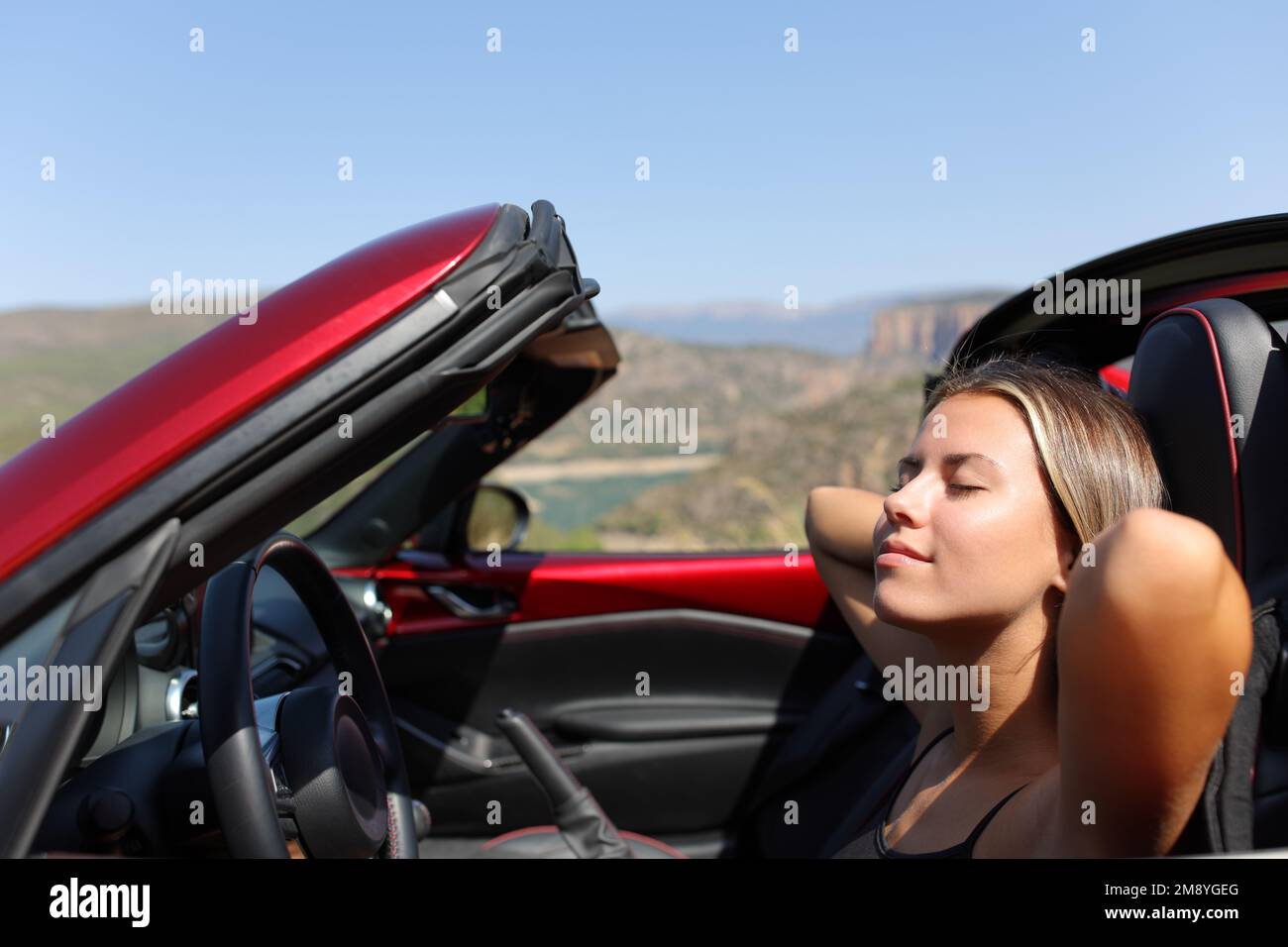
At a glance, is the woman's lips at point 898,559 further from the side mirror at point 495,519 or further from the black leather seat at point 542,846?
the side mirror at point 495,519

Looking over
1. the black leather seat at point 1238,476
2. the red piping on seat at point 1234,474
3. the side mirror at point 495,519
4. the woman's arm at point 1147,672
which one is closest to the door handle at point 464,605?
the side mirror at point 495,519

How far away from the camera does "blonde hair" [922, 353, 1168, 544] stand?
131 cm

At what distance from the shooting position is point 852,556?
78.5 inches

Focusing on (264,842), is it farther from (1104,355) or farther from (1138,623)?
(1104,355)

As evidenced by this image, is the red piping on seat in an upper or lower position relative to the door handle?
upper

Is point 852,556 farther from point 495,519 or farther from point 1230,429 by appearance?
point 495,519

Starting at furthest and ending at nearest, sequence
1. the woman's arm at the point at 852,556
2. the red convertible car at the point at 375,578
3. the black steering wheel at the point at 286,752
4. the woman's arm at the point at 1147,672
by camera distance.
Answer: the woman's arm at the point at 852,556 → the black steering wheel at the point at 286,752 → the red convertible car at the point at 375,578 → the woman's arm at the point at 1147,672

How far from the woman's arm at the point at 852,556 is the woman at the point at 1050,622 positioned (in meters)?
0.15

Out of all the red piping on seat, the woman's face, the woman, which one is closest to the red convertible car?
the red piping on seat

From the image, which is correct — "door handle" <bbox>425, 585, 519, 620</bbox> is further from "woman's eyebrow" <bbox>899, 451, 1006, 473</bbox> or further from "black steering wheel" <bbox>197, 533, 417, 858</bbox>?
"woman's eyebrow" <bbox>899, 451, 1006, 473</bbox>

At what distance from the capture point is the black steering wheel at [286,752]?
121cm

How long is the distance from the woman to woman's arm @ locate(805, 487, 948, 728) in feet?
0.49

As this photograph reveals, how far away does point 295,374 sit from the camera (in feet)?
3.57
